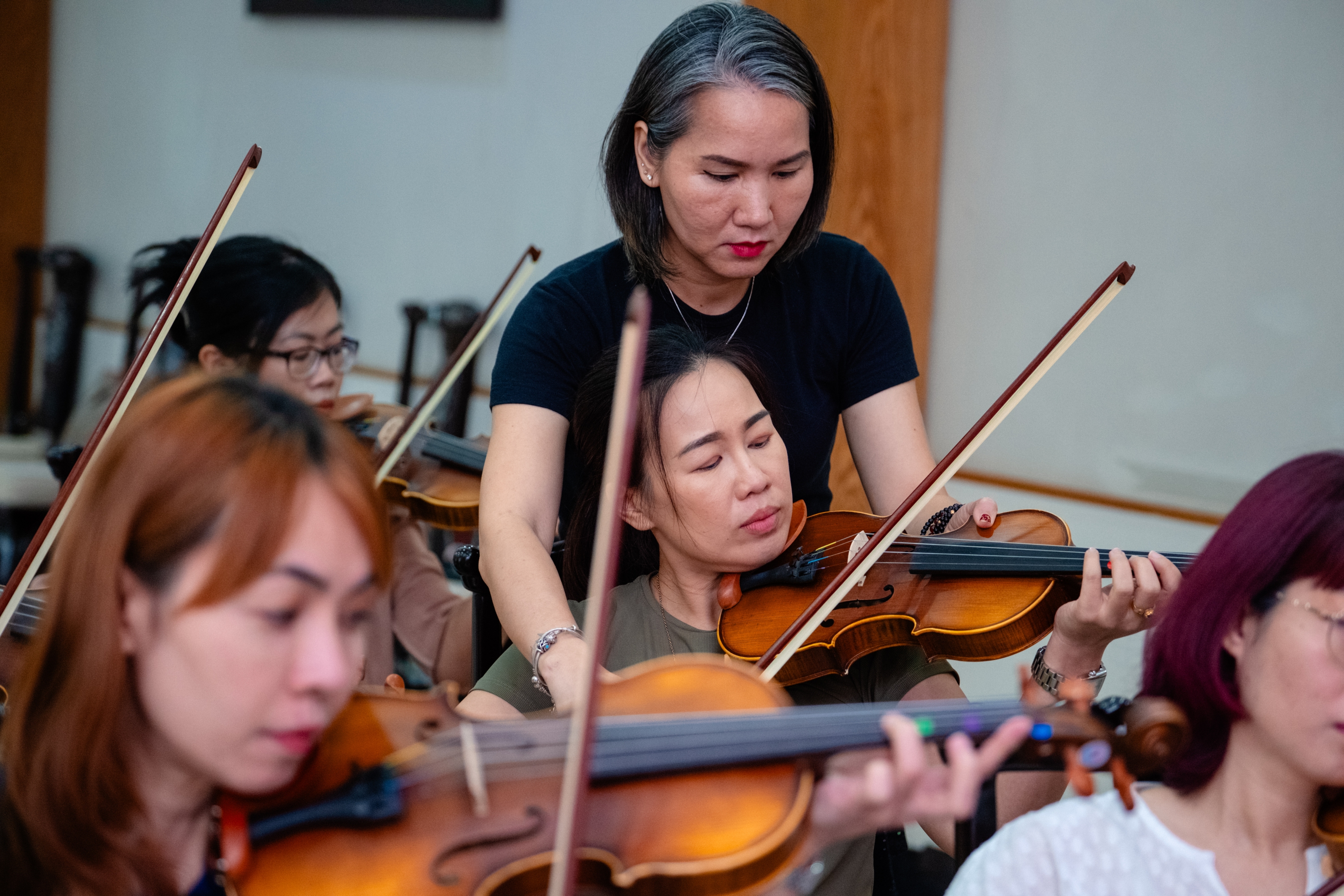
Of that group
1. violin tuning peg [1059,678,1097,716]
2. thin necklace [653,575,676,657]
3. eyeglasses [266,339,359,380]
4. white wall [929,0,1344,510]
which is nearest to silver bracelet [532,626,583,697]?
thin necklace [653,575,676,657]

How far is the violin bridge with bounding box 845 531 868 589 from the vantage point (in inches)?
59.9

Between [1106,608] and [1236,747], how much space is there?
10.8 inches

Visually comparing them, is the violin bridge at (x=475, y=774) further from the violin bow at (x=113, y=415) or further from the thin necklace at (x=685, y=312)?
the thin necklace at (x=685, y=312)

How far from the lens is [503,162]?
356cm

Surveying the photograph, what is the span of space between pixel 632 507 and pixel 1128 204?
1334 mm

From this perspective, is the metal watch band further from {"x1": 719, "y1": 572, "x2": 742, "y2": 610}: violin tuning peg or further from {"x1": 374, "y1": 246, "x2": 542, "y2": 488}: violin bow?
{"x1": 374, "y1": 246, "x2": 542, "y2": 488}: violin bow

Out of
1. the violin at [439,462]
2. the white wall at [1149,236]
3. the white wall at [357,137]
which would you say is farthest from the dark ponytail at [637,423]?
the white wall at [357,137]

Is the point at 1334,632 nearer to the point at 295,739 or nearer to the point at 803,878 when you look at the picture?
the point at 803,878

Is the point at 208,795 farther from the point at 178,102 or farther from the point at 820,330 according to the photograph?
the point at 178,102

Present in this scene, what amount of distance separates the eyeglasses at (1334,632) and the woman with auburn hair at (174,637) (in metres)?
0.73

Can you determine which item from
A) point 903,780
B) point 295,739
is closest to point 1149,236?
point 903,780

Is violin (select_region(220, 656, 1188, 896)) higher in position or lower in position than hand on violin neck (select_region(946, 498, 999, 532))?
lower

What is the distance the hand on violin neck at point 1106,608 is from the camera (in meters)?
1.29

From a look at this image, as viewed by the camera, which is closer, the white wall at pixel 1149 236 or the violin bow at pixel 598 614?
the violin bow at pixel 598 614
